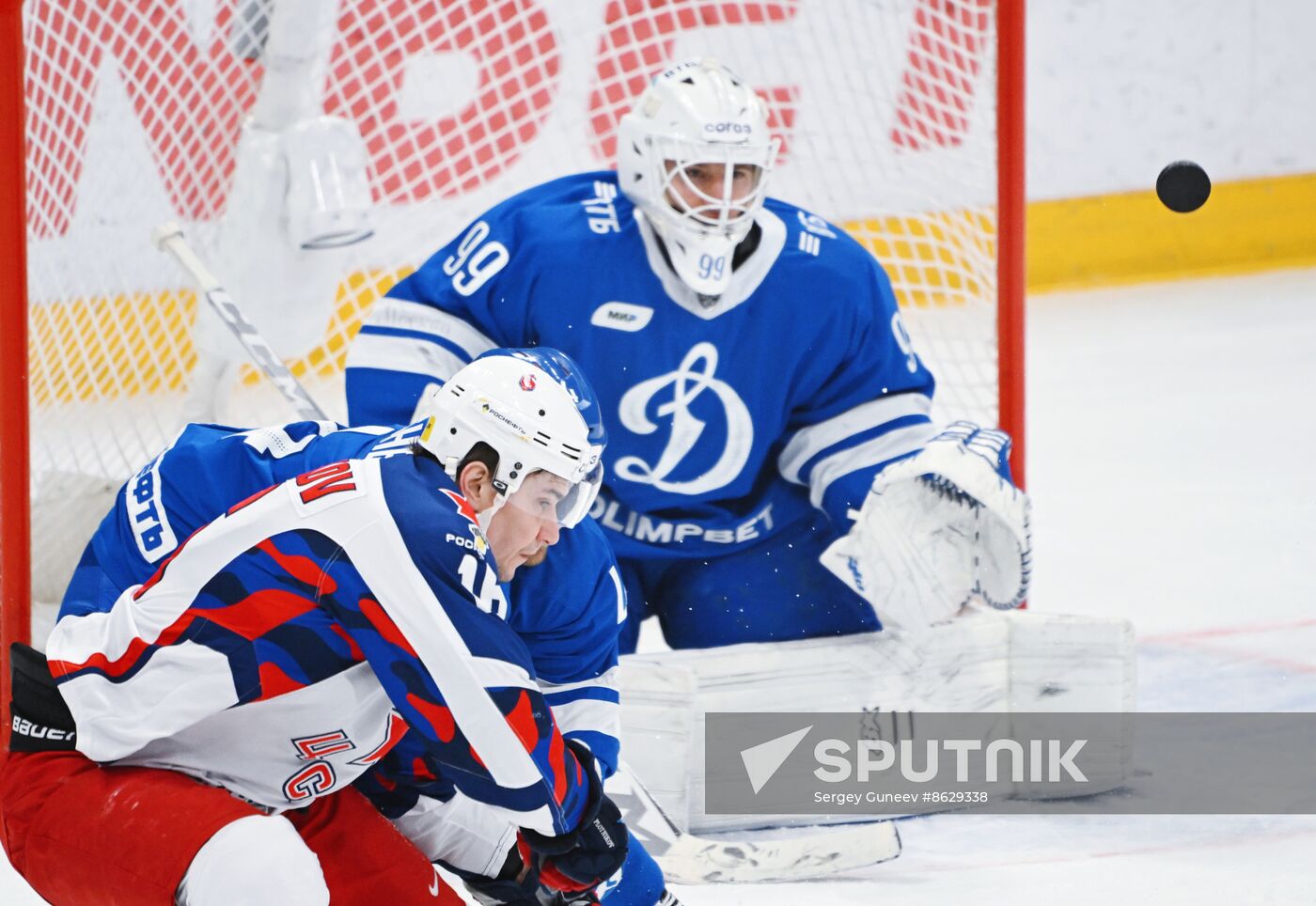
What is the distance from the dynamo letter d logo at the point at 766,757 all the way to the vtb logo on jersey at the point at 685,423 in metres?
0.41

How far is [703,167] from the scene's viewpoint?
281 cm

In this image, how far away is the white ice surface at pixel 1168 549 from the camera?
7.97 ft

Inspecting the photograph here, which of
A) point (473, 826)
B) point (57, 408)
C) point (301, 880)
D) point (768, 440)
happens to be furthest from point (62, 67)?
point (301, 880)

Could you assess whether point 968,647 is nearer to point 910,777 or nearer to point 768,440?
point 910,777

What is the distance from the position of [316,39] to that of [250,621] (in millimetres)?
1846

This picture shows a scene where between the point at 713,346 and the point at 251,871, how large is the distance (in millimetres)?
1294

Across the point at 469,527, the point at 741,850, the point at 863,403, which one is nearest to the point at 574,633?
the point at 469,527

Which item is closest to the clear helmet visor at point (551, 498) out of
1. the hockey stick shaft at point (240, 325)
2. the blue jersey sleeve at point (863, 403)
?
the blue jersey sleeve at point (863, 403)

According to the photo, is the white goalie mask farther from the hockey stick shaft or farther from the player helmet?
the player helmet

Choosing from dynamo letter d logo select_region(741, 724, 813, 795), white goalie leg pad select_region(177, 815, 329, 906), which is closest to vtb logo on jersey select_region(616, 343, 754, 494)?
dynamo letter d logo select_region(741, 724, 813, 795)

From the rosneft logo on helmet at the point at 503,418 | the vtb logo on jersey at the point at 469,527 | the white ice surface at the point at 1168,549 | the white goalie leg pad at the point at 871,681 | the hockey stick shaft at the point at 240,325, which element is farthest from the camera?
the hockey stick shaft at the point at 240,325

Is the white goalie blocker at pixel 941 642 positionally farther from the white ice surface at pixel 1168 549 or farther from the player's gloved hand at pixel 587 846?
the player's gloved hand at pixel 587 846

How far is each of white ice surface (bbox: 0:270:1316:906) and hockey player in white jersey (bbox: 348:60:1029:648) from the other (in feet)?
1.41

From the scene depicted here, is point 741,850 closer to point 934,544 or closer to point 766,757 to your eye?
point 766,757
